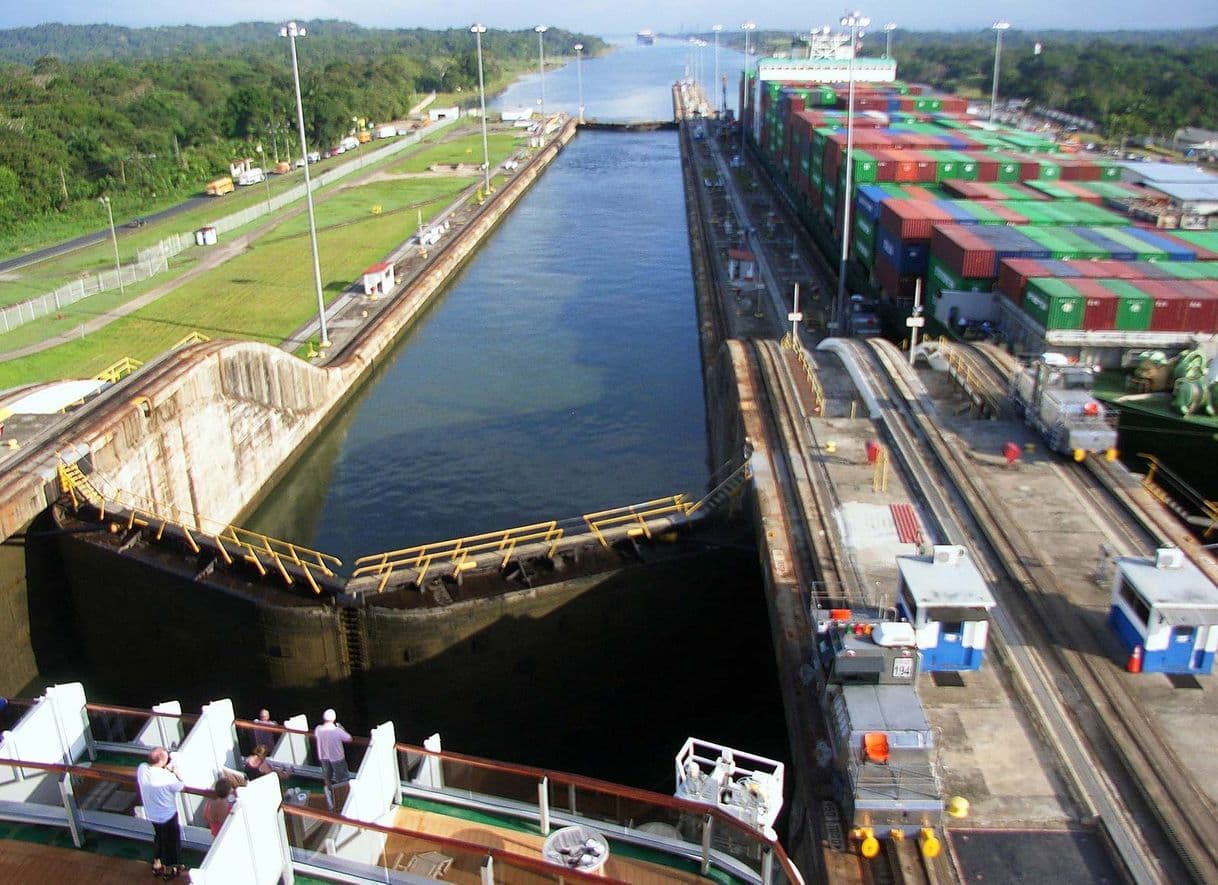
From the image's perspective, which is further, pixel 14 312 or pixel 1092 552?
pixel 14 312

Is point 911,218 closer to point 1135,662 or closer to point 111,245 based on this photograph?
point 1135,662

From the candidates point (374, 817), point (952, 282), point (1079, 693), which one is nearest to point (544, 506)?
point (952, 282)

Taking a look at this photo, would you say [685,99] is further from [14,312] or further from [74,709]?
[74,709]

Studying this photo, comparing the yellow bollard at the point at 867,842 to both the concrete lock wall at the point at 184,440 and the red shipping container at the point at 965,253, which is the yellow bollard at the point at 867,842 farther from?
the red shipping container at the point at 965,253

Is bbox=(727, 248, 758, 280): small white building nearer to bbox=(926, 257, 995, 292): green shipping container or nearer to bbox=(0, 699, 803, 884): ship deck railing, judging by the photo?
bbox=(926, 257, 995, 292): green shipping container

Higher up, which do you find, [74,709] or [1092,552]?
[74,709]

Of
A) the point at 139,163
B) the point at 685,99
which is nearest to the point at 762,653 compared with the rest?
the point at 139,163
